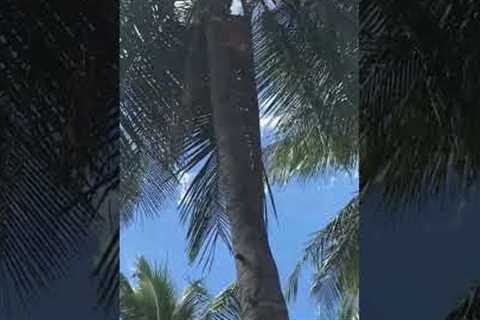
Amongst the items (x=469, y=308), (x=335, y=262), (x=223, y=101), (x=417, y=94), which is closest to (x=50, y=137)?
(x=223, y=101)

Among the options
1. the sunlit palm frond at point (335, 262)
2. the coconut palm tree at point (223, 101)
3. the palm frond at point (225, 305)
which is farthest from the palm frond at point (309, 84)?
the palm frond at point (225, 305)

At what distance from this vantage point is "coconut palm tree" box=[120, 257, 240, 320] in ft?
7.70

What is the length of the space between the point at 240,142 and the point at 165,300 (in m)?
0.46

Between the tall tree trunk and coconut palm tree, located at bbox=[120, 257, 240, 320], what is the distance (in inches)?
2.1

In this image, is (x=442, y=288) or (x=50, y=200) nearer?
(x=442, y=288)

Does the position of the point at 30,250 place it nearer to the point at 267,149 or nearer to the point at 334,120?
the point at 267,149

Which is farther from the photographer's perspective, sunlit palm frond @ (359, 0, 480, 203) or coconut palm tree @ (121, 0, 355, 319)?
coconut palm tree @ (121, 0, 355, 319)

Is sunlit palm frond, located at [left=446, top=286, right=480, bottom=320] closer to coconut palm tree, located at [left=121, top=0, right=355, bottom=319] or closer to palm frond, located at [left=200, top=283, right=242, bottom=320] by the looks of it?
coconut palm tree, located at [left=121, top=0, right=355, bottom=319]

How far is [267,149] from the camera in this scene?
7.80 feet

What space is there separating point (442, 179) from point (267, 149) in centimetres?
46

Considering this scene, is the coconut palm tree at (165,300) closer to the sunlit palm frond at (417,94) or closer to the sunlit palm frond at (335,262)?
the sunlit palm frond at (335,262)

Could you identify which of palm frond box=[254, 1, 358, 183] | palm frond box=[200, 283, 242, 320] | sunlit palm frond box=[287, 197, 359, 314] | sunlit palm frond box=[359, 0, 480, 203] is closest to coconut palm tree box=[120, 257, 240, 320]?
palm frond box=[200, 283, 242, 320]

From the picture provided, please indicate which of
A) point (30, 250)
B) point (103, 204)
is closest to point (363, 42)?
point (103, 204)

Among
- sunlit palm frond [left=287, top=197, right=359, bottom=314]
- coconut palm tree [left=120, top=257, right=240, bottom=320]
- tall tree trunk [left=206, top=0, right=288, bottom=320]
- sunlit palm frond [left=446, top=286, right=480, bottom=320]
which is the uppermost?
tall tree trunk [left=206, top=0, right=288, bottom=320]
